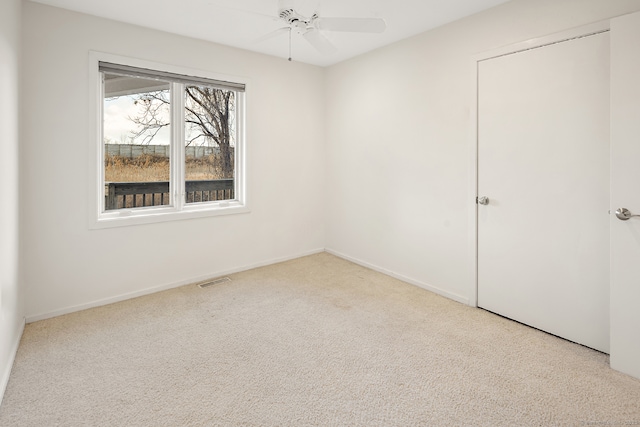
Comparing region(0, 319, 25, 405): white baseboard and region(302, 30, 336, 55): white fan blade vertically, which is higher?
region(302, 30, 336, 55): white fan blade

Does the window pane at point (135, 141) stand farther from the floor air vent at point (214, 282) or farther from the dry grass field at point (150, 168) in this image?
the floor air vent at point (214, 282)

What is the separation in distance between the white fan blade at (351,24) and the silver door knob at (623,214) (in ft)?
→ 6.06

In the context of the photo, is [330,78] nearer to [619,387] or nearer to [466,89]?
[466,89]

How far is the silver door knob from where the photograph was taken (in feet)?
6.44

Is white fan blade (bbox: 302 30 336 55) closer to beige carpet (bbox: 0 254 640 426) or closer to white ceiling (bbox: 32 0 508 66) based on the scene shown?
white ceiling (bbox: 32 0 508 66)

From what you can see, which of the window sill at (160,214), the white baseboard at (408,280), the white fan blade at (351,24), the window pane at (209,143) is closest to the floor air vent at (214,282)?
the window sill at (160,214)

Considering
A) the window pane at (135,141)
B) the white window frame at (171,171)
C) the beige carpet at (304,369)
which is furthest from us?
the window pane at (135,141)

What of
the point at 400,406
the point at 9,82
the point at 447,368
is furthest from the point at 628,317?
the point at 9,82

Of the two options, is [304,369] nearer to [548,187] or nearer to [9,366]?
[9,366]

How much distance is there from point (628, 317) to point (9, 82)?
160 inches

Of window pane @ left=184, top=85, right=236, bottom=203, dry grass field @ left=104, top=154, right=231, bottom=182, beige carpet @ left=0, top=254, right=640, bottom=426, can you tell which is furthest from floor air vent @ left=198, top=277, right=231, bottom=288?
dry grass field @ left=104, top=154, right=231, bottom=182

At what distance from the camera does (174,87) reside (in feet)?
11.3

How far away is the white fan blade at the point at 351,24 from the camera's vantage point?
2.23m

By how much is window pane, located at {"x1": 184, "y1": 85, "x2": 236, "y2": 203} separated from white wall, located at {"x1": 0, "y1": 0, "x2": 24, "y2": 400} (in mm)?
1457
